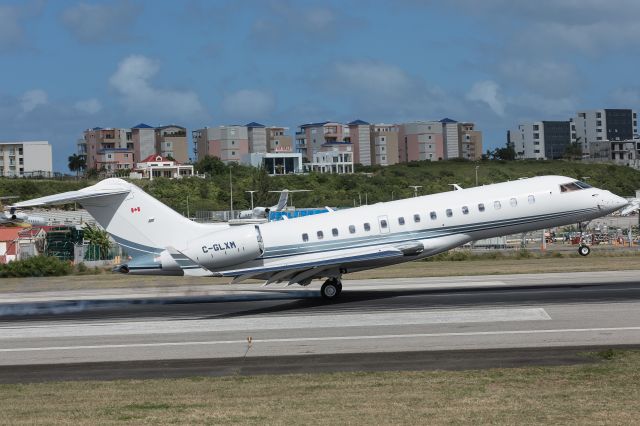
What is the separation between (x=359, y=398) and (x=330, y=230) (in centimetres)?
1416

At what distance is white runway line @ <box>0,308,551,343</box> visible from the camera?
23.3 metres

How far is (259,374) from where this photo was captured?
17391 mm

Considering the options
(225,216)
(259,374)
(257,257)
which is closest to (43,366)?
(259,374)

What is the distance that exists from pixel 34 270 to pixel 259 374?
30334 millimetres

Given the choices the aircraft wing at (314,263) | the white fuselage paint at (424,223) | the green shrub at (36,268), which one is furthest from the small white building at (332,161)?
the aircraft wing at (314,263)

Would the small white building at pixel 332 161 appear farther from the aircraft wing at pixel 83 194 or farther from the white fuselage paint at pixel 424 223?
the aircraft wing at pixel 83 194

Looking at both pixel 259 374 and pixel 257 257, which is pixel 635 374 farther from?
pixel 257 257

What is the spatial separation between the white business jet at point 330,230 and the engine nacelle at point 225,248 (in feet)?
0.10

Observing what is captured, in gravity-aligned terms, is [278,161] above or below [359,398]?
above

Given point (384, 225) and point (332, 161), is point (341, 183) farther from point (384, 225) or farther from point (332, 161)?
point (384, 225)

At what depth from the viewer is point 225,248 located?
27.3m

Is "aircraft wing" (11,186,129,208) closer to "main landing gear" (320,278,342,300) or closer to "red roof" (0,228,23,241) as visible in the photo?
"main landing gear" (320,278,342,300)

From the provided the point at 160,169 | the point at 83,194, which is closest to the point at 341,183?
the point at 160,169

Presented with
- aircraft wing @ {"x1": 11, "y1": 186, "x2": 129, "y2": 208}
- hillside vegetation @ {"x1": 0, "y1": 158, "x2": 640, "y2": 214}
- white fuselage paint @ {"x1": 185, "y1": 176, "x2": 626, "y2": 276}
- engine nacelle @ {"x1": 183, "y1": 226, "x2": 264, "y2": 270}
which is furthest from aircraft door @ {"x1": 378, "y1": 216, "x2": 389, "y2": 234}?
hillside vegetation @ {"x1": 0, "y1": 158, "x2": 640, "y2": 214}
